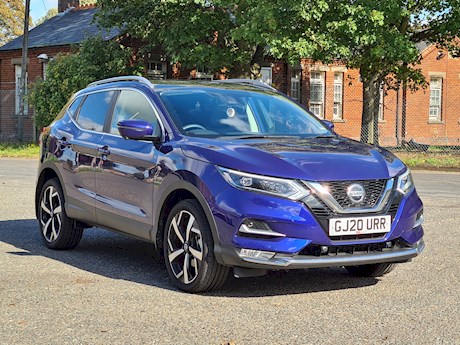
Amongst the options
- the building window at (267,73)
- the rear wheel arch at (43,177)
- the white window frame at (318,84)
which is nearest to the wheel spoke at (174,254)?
the rear wheel arch at (43,177)

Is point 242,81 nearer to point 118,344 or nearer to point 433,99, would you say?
point 118,344

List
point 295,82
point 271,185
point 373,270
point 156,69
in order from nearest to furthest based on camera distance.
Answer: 1. point 271,185
2. point 373,270
3. point 156,69
4. point 295,82

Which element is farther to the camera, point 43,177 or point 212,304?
point 43,177

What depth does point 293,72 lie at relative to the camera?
3809 cm

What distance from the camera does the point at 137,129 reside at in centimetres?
→ 643

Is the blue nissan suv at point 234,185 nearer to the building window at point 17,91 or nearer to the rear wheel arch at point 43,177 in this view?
the rear wheel arch at point 43,177

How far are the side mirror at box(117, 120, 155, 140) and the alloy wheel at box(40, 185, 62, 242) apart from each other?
6.14 ft

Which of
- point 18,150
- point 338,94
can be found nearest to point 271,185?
point 18,150

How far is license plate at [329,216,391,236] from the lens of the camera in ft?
18.3

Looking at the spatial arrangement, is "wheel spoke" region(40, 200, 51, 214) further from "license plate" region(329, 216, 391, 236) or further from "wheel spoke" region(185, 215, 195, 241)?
"license plate" region(329, 216, 391, 236)

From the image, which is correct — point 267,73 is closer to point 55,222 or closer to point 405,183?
point 55,222

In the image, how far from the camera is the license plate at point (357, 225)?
5.57m

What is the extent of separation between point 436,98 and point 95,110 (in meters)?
36.3

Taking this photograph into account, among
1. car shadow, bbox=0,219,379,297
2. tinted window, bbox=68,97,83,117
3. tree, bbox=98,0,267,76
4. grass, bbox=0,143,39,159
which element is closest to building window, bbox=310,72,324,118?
tree, bbox=98,0,267,76
